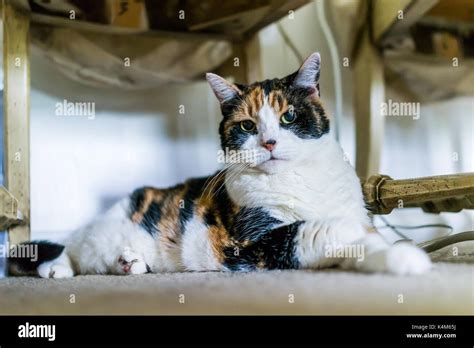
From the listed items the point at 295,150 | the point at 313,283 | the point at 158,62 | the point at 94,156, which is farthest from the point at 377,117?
the point at 94,156

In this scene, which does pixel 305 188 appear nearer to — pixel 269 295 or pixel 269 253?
pixel 269 253

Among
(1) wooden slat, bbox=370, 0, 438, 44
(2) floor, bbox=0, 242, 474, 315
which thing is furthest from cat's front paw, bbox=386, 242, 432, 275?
(1) wooden slat, bbox=370, 0, 438, 44

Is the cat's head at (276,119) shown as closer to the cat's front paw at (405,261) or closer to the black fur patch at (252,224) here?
the black fur patch at (252,224)

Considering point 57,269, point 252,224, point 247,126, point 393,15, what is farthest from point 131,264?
point 393,15

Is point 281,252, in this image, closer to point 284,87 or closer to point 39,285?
point 284,87

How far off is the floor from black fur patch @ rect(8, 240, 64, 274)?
0.27 m

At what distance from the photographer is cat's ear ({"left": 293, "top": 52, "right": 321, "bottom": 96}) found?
1090mm

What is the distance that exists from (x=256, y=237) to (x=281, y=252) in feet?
0.21

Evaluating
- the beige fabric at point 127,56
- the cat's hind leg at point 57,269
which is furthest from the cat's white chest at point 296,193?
the beige fabric at point 127,56

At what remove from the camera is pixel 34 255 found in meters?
1.27

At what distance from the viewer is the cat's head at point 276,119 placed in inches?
41.6

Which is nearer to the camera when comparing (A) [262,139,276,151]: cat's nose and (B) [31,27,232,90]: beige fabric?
(A) [262,139,276,151]: cat's nose

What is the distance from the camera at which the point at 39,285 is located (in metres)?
1.04

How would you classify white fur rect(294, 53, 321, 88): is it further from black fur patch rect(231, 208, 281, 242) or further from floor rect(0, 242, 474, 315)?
floor rect(0, 242, 474, 315)
